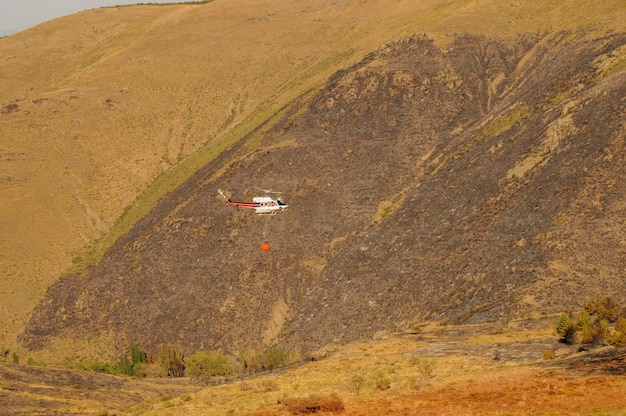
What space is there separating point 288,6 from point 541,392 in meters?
144

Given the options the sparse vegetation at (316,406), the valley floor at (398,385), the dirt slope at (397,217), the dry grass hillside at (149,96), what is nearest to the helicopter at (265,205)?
the dirt slope at (397,217)

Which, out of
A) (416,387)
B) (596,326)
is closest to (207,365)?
Answer: (596,326)

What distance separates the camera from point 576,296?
5119 cm

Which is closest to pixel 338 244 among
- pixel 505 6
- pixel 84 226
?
pixel 84 226

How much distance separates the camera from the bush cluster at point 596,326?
3994cm

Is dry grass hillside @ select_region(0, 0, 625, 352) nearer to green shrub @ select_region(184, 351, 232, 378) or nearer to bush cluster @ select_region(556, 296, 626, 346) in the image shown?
green shrub @ select_region(184, 351, 232, 378)

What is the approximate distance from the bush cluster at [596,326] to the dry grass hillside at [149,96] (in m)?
53.7

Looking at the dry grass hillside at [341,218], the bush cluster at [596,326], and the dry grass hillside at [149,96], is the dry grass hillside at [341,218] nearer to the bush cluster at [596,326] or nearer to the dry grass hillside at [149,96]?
the dry grass hillside at [149,96]

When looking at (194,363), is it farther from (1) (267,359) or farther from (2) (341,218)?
(2) (341,218)

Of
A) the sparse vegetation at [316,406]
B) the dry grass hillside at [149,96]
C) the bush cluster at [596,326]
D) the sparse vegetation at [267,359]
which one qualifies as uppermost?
the dry grass hillside at [149,96]

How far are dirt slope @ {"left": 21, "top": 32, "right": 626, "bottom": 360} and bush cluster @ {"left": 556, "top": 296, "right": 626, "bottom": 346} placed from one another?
13.8ft

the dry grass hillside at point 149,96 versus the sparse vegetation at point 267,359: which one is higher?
the dry grass hillside at point 149,96

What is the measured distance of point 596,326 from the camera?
42844 millimetres

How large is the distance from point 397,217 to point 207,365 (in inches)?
941
